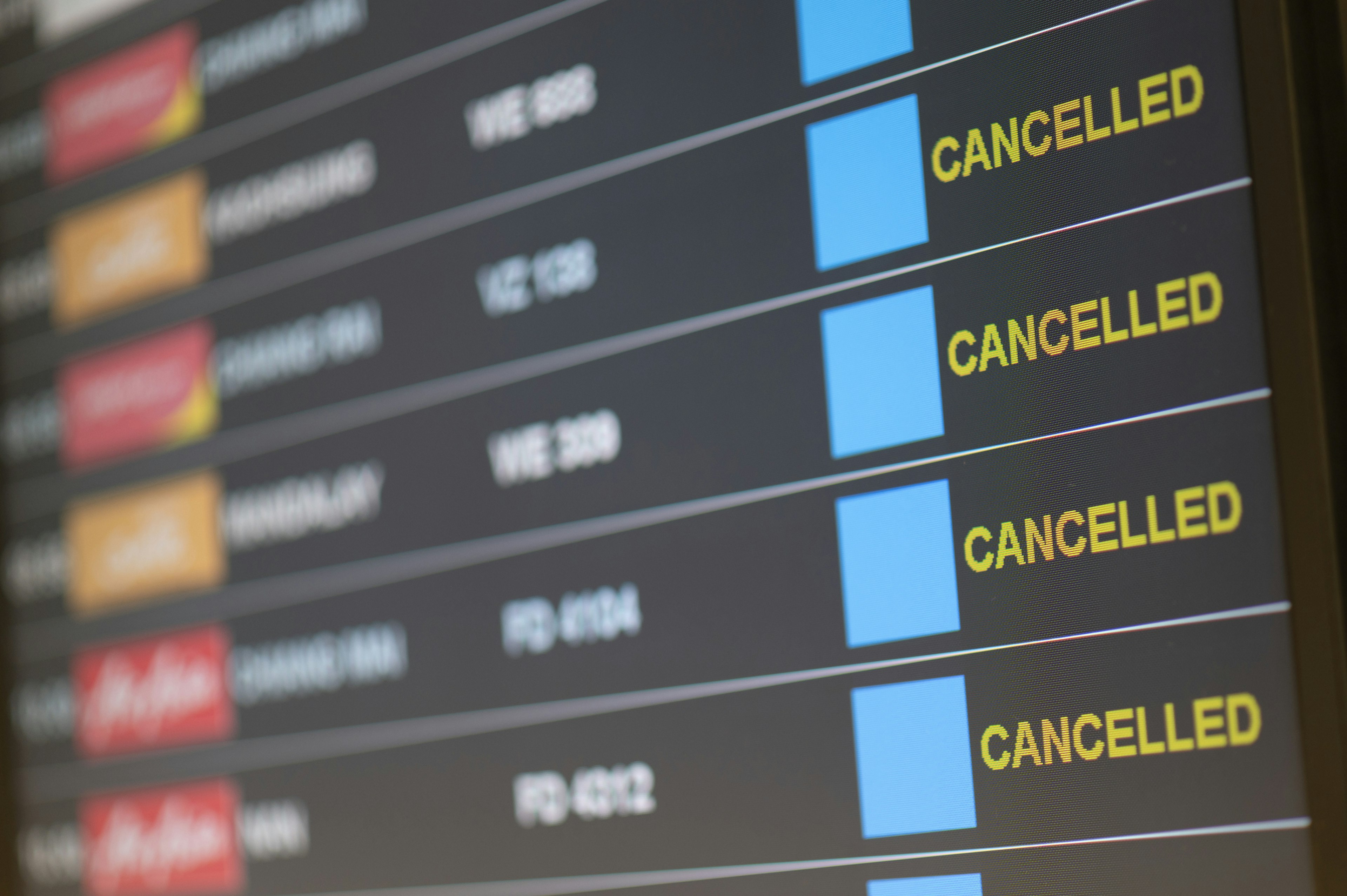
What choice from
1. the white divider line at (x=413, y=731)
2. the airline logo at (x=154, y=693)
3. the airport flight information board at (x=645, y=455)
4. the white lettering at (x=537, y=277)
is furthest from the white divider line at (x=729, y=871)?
the white lettering at (x=537, y=277)

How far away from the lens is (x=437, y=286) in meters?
1.16

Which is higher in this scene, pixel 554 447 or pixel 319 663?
pixel 554 447

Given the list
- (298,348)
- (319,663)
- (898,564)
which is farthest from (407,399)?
(898,564)

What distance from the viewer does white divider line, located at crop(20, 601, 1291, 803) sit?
0.83 meters

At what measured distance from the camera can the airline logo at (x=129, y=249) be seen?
136 centimetres

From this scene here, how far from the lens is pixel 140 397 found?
1.38 meters

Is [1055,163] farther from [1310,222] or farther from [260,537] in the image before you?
[260,537]

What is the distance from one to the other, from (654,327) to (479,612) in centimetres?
29

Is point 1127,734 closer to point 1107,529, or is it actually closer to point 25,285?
point 1107,529

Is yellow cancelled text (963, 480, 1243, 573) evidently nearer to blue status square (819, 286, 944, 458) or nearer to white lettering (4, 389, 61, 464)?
blue status square (819, 286, 944, 458)

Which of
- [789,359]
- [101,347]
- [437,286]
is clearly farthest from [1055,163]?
[101,347]

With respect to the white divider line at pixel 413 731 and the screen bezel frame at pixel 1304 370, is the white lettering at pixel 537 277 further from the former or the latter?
the screen bezel frame at pixel 1304 370

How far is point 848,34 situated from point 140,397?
0.86 meters

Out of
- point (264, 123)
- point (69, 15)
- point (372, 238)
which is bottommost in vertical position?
point (372, 238)
